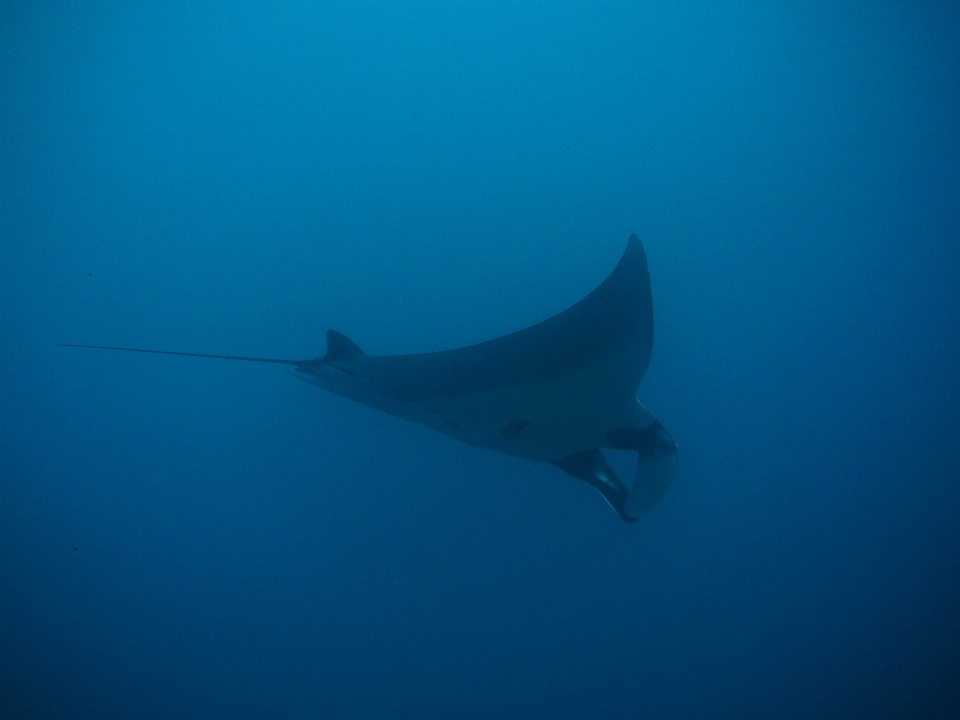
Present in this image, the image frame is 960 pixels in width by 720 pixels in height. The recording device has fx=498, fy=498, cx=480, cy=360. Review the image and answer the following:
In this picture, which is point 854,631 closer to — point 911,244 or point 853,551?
point 853,551

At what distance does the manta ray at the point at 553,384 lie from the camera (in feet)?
6.04

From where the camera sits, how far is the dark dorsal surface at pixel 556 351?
1.82 meters

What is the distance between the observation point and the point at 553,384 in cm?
194

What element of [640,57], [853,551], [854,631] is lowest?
[854,631]

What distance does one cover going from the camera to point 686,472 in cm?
307

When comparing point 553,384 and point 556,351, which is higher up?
point 556,351

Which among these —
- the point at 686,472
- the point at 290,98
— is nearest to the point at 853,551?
the point at 686,472

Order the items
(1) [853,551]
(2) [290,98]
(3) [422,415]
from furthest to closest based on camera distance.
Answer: (2) [290,98] < (1) [853,551] < (3) [422,415]

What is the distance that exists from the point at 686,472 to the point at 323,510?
2263 mm

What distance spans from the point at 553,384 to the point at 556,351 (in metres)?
0.14

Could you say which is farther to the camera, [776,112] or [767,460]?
[776,112]

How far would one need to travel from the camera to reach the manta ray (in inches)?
72.4

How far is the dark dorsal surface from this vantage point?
1.82m

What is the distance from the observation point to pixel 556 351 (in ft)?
6.17
